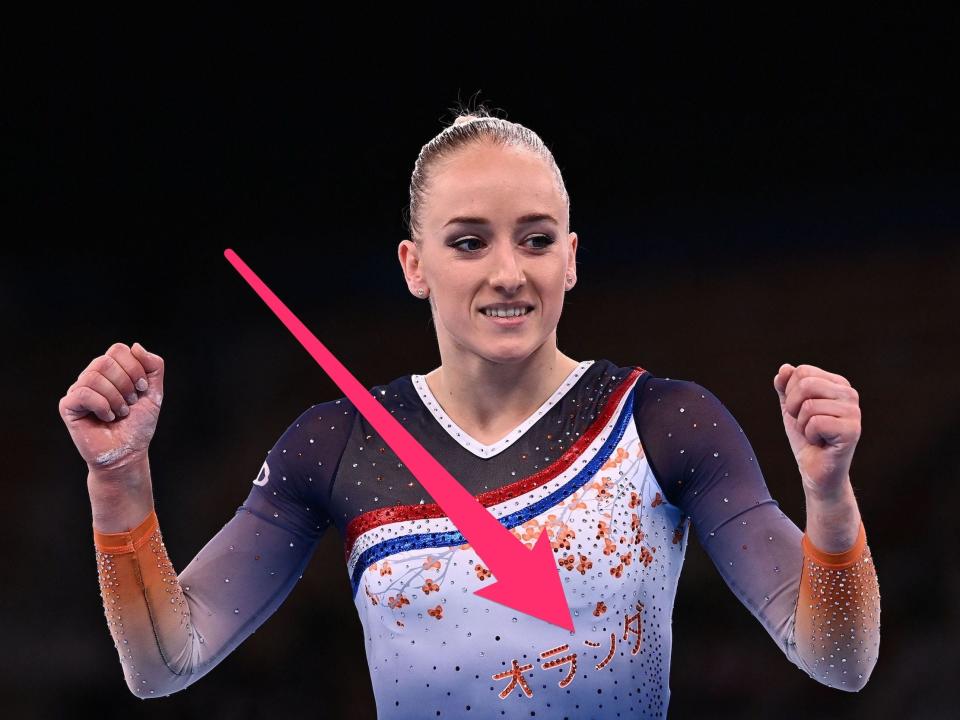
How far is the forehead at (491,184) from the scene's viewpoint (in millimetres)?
1398

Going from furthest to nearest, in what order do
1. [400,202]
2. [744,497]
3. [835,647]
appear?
[400,202] → [744,497] → [835,647]

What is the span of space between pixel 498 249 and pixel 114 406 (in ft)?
1.51

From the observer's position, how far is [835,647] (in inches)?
47.1

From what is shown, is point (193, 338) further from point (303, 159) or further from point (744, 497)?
point (744, 497)

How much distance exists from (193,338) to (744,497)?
5.99 ft

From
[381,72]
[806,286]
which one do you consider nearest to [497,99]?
[381,72]

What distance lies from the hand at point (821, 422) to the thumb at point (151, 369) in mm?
640

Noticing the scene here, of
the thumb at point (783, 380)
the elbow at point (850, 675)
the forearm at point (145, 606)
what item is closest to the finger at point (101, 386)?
the forearm at point (145, 606)

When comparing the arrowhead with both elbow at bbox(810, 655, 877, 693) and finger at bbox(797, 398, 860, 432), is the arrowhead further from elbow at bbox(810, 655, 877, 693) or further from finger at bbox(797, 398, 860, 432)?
finger at bbox(797, 398, 860, 432)

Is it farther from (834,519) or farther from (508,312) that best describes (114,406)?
(834,519)

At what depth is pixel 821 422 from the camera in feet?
3.53

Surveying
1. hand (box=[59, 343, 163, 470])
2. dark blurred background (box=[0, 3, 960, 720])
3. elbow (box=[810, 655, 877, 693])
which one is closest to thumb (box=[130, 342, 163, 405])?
hand (box=[59, 343, 163, 470])

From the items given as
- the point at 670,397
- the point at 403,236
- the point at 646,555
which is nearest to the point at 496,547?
the point at 646,555

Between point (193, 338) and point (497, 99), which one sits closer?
point (497, 99)
